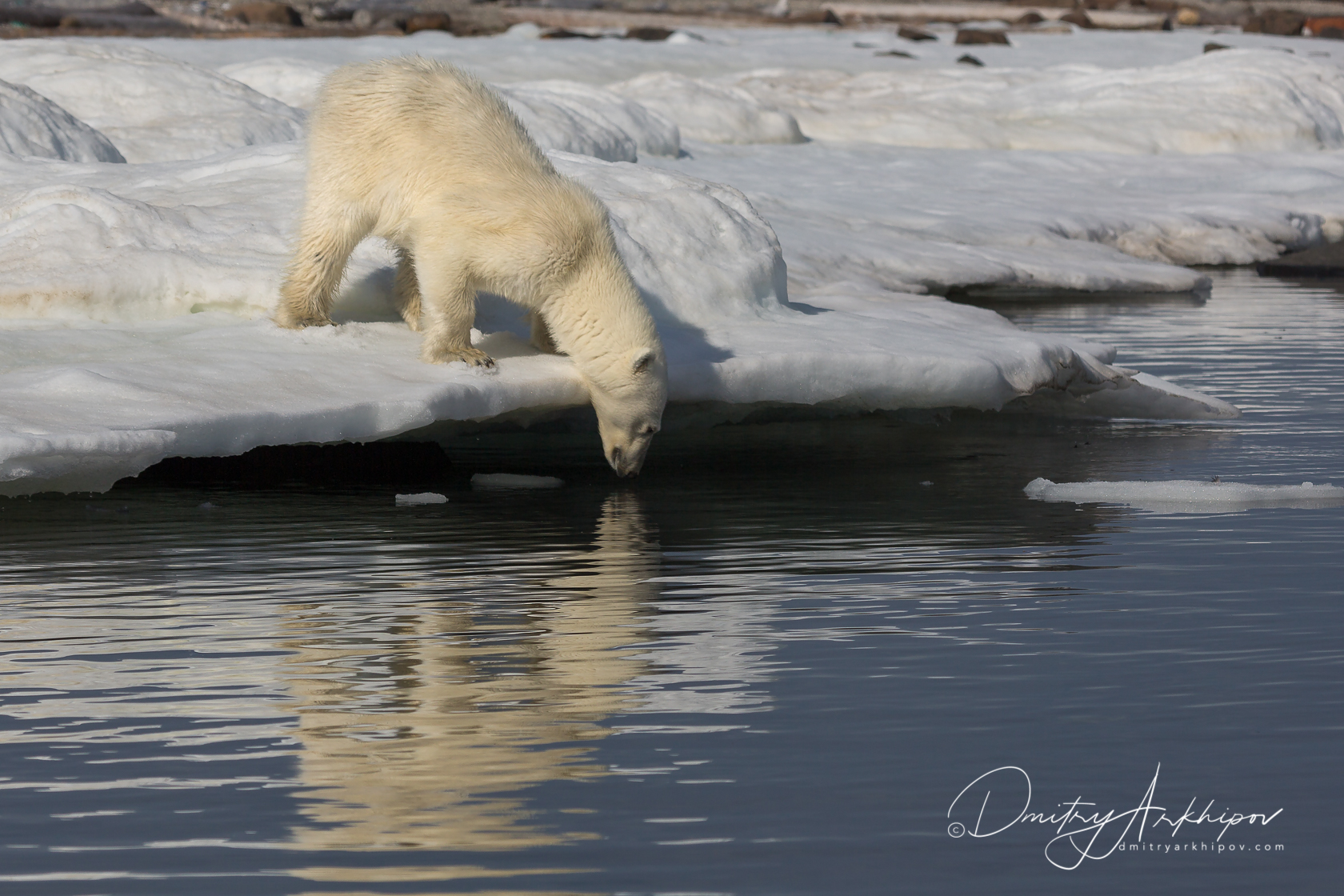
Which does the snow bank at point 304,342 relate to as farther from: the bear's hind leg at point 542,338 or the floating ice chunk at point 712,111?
the floating ice chunk at point 712,111

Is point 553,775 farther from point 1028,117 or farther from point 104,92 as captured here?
point 1028,117

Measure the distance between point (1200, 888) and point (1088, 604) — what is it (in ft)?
7.78

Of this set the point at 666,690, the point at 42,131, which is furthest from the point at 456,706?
the point at 42,131

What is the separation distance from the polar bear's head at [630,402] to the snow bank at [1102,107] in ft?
66.2

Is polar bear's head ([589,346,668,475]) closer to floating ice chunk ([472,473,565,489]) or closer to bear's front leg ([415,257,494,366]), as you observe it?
floating ice chunk ([472,473,565,489])

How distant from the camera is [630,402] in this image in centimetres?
853

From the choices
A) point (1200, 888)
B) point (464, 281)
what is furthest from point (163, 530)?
point (1200, 888)

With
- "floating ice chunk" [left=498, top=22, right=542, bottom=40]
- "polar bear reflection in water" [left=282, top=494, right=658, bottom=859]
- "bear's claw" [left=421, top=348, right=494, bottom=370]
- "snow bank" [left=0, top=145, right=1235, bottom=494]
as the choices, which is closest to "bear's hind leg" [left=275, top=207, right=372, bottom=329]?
"snow bank" [left=0, top=145, right=1235, bottom=494]

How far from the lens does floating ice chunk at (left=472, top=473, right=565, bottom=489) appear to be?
28.7 feet

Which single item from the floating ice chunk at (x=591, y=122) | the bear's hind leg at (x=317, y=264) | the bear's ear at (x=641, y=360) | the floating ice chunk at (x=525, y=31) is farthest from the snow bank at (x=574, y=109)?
the floating ice chunk at (x=525, y=31)

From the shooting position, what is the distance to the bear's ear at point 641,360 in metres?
8.43

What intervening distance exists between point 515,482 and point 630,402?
738 millimetres

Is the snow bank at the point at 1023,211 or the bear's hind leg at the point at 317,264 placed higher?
the bear's hind leg at the point at 317,264

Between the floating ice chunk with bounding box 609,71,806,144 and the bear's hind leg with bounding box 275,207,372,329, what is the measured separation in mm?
16941
